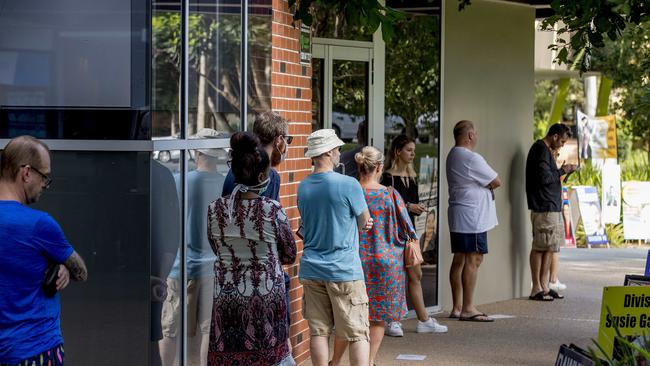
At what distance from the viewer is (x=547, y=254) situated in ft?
39.4

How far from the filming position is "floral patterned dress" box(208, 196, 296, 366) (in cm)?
557

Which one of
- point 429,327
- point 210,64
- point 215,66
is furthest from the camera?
point 429,327

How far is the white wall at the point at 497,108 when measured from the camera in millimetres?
11305

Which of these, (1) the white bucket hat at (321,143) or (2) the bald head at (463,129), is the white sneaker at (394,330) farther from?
(1) the white bucket hat at (321,143)

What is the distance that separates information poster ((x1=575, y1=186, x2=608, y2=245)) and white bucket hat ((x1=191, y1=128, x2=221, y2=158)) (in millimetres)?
12070

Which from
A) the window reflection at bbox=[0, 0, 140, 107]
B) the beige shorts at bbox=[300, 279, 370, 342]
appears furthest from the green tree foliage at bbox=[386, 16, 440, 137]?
the window reflection at bbox=[0, 0, 140, 107]

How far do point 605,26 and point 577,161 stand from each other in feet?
45.1

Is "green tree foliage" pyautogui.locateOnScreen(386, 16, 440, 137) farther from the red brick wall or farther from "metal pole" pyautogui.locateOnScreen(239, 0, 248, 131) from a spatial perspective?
"metal pole" pyautogui.locateOnScreen(239, 0, 248, 131)

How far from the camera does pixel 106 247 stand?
19.7 feet

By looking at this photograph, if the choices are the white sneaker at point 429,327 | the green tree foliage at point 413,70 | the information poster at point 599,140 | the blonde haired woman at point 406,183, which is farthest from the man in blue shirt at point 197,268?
the information poster at point 599,140

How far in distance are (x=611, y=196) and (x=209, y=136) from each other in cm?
1346

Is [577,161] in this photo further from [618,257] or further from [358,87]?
[358,87]

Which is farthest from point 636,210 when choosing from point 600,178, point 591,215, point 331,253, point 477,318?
point 331,253

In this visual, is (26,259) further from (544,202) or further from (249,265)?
(544,202)
